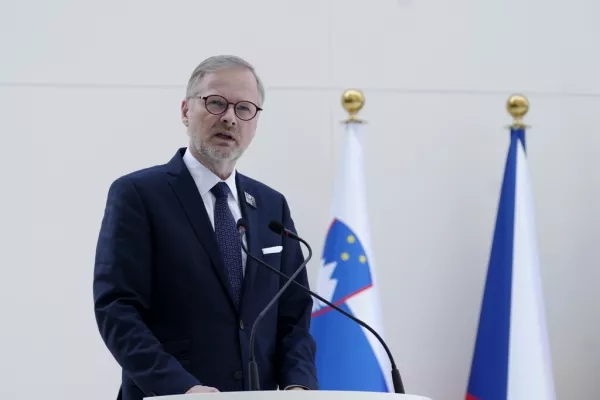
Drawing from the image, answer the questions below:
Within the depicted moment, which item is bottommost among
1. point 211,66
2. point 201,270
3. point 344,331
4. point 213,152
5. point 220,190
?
point 344,331

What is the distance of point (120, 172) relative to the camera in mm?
4480

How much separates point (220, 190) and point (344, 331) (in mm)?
1597

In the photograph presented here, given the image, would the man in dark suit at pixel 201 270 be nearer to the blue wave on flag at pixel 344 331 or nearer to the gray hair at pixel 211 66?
the gray hair at pixel 211 66

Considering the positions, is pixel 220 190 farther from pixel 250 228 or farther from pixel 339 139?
pixel 339 139

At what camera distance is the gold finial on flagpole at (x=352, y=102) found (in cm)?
439

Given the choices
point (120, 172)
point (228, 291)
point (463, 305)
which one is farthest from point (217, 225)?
point (463, 305)

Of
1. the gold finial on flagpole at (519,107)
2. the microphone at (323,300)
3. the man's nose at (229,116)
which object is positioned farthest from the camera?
the gold finial on flagpole at (519,107)

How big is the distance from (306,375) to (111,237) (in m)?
0.63

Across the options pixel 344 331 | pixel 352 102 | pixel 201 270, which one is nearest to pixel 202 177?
pixel 201 270

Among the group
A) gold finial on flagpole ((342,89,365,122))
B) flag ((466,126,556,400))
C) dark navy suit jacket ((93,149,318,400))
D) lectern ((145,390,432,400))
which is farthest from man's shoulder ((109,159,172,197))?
flag ((466,126,556,400))

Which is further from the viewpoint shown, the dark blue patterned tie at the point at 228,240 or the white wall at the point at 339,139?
the white wall at the point at 339,139

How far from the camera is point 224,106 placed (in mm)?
2627

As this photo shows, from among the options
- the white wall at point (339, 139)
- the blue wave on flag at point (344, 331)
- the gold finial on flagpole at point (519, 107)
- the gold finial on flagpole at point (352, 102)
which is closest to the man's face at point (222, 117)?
the blue wave on flag at point (344, 331)

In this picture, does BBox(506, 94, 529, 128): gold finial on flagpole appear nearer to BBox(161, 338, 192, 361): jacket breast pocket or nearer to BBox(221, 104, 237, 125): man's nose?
BBox(221, 104, 237, 125): man's nose
